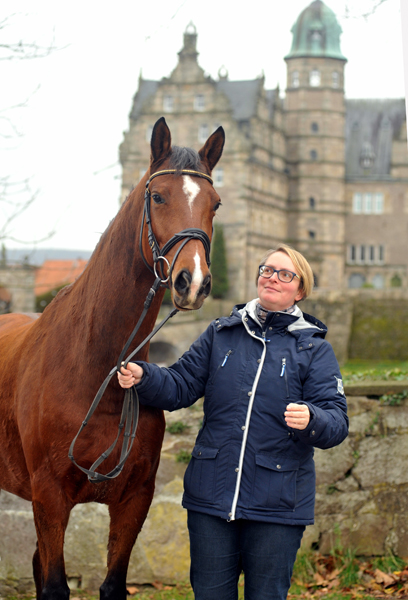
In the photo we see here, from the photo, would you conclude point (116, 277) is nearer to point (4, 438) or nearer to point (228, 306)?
point (4, 438)

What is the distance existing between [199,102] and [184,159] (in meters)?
40.5

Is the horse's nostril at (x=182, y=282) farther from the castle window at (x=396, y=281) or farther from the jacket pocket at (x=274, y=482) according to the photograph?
the castle window at (x=396, y=281)

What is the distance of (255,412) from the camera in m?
2.72

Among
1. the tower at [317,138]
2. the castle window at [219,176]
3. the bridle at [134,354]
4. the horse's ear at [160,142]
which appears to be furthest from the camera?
the tower at [317,138]

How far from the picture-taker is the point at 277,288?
2.83 meters

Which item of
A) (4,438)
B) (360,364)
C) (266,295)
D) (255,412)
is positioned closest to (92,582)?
(4,438)

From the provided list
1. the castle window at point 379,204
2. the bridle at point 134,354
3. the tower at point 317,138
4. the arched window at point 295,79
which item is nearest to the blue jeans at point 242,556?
the bridle at point 134,354

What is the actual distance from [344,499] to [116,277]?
101 inches

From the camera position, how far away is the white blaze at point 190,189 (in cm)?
251

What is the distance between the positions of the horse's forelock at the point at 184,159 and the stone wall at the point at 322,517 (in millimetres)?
2286

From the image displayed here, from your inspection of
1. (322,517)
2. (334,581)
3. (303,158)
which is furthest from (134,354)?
(303,158)

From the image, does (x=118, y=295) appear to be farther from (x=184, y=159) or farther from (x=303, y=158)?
(x=303, y=158)

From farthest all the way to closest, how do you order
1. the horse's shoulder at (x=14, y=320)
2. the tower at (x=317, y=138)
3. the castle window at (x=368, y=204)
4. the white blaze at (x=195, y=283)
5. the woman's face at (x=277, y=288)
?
the castle window at (x=368, y=204)
the tower at (x=317, y=138)
the horse's shoulder at (x=14, y=320)
the woman's face at (x=277, y=288)
the white blaze at (x=195, y=283)

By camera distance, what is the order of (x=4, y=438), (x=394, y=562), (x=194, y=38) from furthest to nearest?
(x=194, y=38) < (x=394, y=562) < (x=4, y=438)
